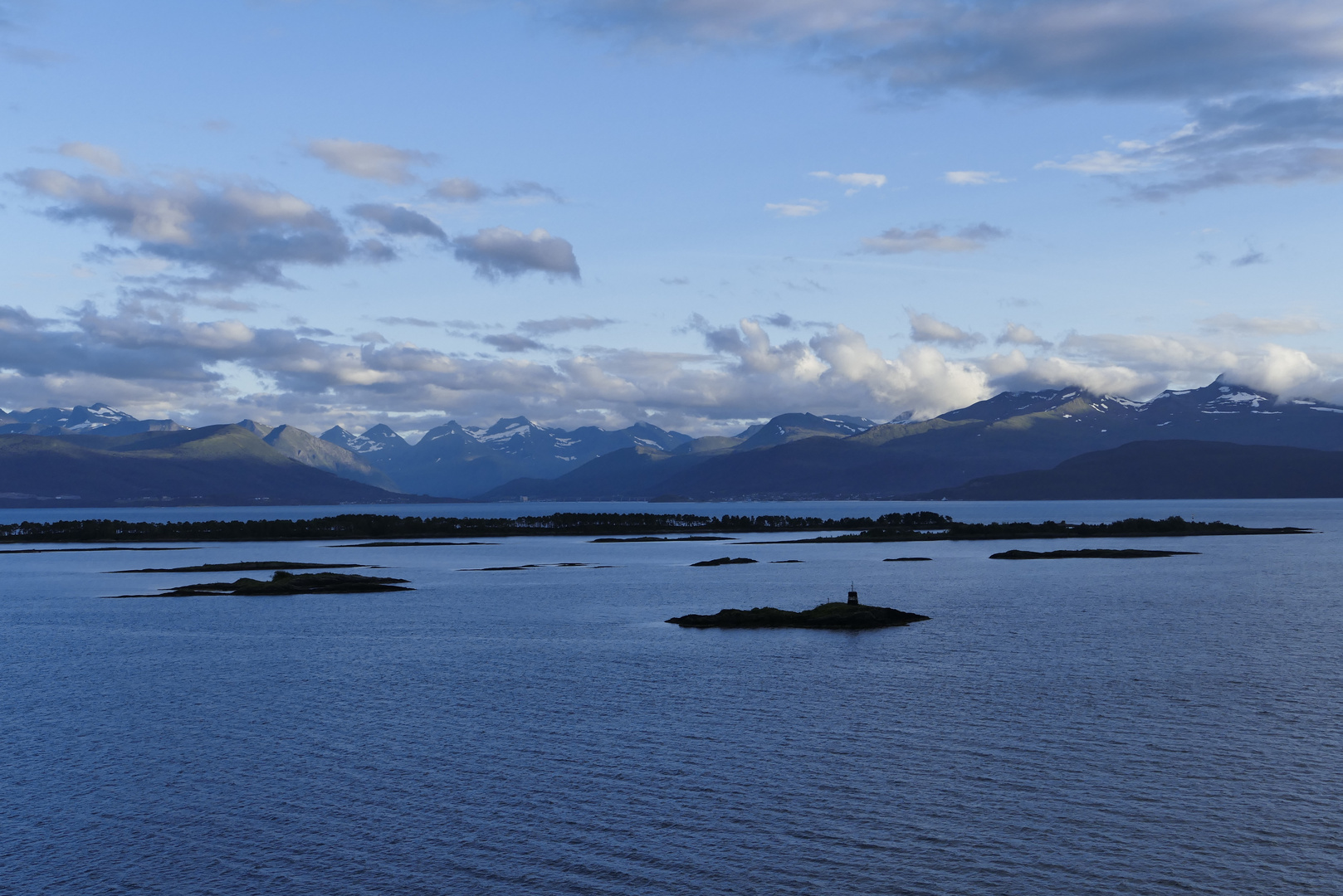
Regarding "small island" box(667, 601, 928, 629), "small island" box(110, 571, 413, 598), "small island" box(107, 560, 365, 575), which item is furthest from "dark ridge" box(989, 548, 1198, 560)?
"small island" box(107, 560, 365, 575)

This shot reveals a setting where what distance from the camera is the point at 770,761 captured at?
4381 centimetres

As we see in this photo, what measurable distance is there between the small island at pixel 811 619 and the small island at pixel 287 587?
57.5m

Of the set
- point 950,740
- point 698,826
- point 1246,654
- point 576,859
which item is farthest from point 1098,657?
point 576,859

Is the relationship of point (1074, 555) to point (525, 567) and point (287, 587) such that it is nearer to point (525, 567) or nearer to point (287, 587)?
point (525, 567)

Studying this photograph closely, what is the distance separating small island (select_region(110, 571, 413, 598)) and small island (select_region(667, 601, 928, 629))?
57516 millimetres

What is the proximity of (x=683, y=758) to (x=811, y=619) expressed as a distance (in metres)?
47.1

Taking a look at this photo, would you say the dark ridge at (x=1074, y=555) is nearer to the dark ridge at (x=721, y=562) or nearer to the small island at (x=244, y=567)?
the dark ridge at (x=721, y=562)

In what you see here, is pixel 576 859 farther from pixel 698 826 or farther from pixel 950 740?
pixel 950 740

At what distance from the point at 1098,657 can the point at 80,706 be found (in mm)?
59063

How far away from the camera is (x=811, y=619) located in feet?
296

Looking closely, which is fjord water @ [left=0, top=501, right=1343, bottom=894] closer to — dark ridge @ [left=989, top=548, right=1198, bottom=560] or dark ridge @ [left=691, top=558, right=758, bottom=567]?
dark ridge @ [left=691, top=558, right=758, bottom=567]

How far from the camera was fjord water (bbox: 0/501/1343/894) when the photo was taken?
32.2m

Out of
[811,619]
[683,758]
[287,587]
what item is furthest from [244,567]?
[683,758]

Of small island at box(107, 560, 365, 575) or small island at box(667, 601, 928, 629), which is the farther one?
small island at box(107, 560, 365, 575)
